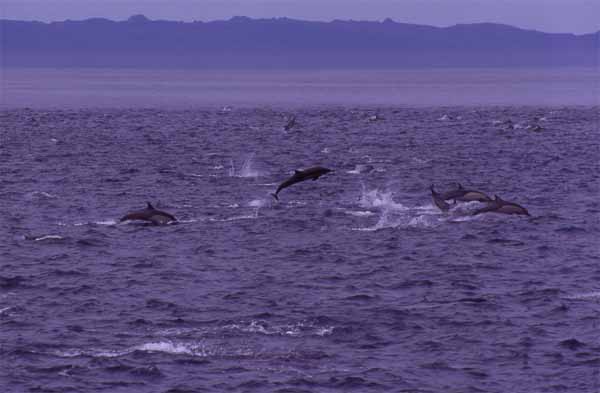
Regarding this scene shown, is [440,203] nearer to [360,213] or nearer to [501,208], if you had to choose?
[501,208]

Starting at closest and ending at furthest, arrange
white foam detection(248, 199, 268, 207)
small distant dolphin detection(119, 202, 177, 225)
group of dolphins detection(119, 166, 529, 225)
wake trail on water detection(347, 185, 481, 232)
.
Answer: group of dolphins detection(119, 166, 529, 225) < small distant dolphin detection(119, 202, 177, 225) < wake trail on water detection(347, 185, 481, 232) < white foam detection(248, 199, 268, 207)

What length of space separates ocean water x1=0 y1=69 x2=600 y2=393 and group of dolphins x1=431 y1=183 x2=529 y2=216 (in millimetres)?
303

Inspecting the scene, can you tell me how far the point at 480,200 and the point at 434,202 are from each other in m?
1.93

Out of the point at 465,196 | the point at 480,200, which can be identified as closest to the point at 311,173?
the point at 465,196

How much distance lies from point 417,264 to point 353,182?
20349mm

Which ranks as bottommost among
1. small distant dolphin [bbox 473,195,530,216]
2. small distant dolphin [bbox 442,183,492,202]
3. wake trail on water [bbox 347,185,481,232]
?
wake trail on water [bbox 347,185,481,232]

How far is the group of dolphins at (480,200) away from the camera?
44562mm

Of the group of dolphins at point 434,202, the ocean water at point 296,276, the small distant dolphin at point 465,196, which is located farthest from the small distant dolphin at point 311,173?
→ the small distant dolphin at point 465,196

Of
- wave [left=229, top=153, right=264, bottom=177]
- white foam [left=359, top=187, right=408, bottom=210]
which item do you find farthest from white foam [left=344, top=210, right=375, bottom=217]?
wave [left=229, top=153, right=264, bottom=177]

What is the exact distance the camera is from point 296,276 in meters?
34.4

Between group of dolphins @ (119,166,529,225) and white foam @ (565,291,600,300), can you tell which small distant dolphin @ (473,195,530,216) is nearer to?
group of dolphins @ (119,166,529,225)

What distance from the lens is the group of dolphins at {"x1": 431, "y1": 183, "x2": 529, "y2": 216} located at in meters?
44.6

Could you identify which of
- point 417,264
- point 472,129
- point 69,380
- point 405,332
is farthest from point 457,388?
point 472,129

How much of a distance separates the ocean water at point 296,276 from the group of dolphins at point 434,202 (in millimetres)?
389
